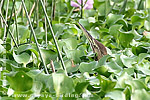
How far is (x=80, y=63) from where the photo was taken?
4.05 ft

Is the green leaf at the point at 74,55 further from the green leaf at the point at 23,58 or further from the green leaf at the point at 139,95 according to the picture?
the green leaf at the point at 139,95

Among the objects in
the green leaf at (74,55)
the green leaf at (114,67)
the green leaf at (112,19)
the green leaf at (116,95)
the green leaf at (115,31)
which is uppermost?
the green leaf at (112,19)

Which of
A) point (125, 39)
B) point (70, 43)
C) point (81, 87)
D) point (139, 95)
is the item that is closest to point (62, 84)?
point (81, 87)

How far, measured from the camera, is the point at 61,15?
210cm

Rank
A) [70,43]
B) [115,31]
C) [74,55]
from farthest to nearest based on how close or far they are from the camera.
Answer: [115,31], [70,43], [74,55]

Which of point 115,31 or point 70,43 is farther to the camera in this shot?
point 115,31

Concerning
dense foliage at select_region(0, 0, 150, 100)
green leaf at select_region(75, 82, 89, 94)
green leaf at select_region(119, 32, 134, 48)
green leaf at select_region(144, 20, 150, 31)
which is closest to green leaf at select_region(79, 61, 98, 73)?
dense foliage at select_region(0, 0, 150, 100)

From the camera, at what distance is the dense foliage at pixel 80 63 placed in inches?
37.7

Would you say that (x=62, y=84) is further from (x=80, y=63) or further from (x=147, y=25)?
(x=147, y=25)

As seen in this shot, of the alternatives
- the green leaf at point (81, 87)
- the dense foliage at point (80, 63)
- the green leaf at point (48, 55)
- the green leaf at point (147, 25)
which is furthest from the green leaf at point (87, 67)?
the green leaf at point (147, 25)

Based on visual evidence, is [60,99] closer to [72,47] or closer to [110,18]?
[72,47]

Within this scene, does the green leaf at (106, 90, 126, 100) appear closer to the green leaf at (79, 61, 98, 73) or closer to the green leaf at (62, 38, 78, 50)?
the green leaf at (79, 61, 98, 73)

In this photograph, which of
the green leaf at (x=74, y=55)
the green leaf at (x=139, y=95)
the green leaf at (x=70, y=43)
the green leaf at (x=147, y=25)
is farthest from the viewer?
the green leaf at (x=147, y=25)

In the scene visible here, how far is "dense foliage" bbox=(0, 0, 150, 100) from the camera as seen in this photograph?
96 centimetres
